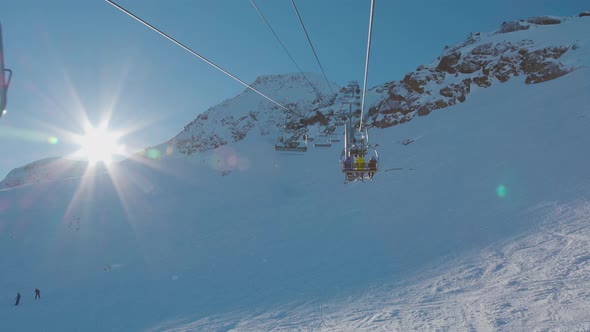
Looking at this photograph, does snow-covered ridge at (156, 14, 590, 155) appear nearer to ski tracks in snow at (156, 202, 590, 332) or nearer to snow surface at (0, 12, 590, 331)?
snow surface at (0, 12, 590, 331)

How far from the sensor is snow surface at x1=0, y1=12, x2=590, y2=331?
10367mm

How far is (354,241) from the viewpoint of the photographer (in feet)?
60.6

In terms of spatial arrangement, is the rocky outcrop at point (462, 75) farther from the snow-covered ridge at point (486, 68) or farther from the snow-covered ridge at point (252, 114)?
the snow-covered ridge at point (252, 114)

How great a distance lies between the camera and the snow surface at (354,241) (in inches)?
408

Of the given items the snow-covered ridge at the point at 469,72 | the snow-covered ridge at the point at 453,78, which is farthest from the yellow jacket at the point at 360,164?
the snow-covered ridge at the point at 469,72

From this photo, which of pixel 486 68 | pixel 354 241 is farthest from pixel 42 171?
pixel 486 68

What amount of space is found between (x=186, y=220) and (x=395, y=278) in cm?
2121

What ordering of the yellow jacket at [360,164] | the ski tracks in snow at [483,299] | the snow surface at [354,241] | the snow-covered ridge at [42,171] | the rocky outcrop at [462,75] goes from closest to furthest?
the ski tracks in snow at [483,299]
the snow surface at [354,241]
the yellow jacket at [360,164]
the rocky outcrop at [462,75]
the snow-covered ridge at [42,171]

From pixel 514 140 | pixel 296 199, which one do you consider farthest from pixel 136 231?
pixel 514 140


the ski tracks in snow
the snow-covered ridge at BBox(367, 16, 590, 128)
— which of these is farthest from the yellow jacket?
the snow-covered ridge at BBox(367, 16, 590, 128)

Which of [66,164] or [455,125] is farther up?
[66,164]

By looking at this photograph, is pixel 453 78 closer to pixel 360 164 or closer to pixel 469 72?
pixel 469 72

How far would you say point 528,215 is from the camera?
15.9 m

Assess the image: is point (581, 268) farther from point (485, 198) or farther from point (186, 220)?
point (186, 220)
